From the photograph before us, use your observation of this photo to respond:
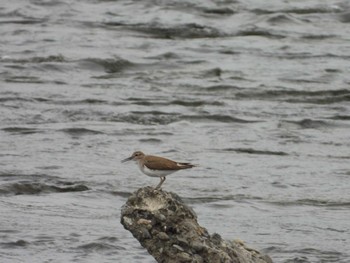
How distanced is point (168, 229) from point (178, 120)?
7.02 metres

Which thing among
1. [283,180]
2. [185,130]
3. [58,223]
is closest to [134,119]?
[185,130]

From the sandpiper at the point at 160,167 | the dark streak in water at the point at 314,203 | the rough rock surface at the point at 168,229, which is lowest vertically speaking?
the dark streak in water at the point at 314,203

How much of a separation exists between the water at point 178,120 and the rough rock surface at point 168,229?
6.40 feet

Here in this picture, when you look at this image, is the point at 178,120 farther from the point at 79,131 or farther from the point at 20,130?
the point at 20,130

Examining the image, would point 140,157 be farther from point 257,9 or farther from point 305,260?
point 257,9

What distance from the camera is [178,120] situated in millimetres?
13352

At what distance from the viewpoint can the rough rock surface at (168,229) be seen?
6.34m

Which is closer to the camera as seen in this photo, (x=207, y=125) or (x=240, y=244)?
(x=240, y=244)

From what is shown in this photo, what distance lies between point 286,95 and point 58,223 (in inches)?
233

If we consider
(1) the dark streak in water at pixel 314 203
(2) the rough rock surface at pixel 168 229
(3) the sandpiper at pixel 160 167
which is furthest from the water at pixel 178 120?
(2) the rough rock surface at pixel 168 229

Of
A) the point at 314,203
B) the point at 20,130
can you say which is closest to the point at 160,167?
the point at 314,203

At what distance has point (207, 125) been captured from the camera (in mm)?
13211

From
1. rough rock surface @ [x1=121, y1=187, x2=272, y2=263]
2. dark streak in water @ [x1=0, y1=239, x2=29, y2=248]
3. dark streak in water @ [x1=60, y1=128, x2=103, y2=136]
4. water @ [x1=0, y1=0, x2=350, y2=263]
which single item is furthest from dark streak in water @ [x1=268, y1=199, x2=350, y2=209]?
rough rock surface @ [x1=121, y1=187, x2=272, y2=263]

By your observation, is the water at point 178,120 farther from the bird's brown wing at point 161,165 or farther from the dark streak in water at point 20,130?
the bird's brown wing at point 161,165
